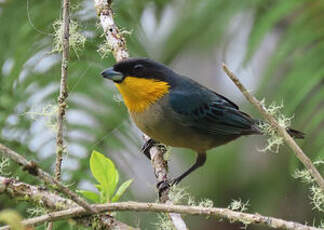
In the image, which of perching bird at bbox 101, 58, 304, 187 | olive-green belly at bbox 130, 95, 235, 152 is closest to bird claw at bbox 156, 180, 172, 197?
perching bird at bbox 101, 58, 304, 187

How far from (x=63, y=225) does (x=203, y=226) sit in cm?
343

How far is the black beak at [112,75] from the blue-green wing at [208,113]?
1.65 feet

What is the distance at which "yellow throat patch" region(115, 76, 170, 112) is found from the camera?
3.35 meters

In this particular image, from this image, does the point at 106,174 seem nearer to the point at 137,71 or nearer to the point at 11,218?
the point at 11,218

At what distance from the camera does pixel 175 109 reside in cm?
357

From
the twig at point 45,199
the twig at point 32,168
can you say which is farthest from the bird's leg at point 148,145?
the twig at point 32,168

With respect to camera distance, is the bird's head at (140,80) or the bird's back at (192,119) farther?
the bird's back at (192,119)

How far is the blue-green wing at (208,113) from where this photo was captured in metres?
3.60

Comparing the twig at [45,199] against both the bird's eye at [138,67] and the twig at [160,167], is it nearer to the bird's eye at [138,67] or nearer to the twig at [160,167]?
the twig at [160,167]

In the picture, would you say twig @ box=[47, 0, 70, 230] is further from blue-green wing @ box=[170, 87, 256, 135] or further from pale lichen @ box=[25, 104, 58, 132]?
blue-green wing @ box=[170, 87, 256, 135]

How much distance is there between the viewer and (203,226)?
6113 millimetres

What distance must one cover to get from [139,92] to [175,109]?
28 cm

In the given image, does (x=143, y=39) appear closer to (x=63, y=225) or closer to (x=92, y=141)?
(x=92, y=141)

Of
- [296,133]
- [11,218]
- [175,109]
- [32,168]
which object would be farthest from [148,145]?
[11,218]
